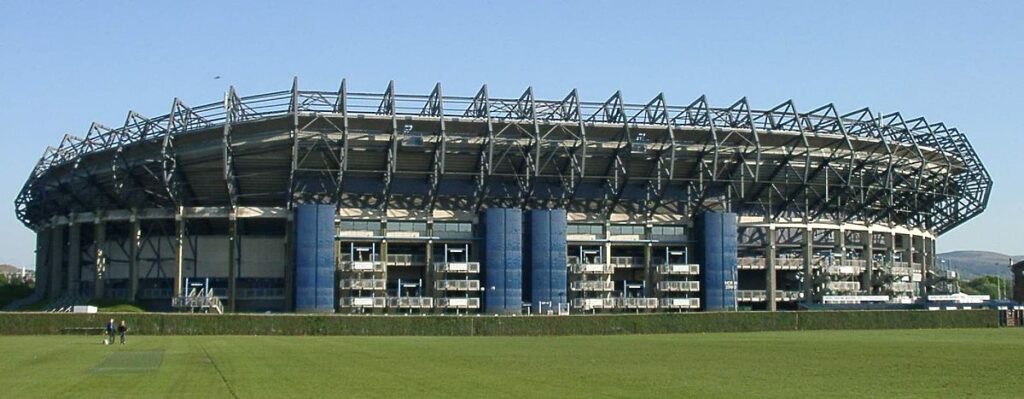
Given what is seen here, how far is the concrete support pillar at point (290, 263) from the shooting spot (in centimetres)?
11446

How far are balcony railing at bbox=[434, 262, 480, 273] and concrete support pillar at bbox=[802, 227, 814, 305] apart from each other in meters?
35.1

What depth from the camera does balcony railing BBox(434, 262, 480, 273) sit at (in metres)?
117

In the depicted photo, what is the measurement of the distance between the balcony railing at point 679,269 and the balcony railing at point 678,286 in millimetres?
1022

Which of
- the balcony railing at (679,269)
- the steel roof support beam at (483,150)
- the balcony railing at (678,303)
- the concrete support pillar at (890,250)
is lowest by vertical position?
the balcony railing at (678,303)

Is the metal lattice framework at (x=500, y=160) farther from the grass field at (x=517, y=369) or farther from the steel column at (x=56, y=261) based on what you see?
the grass field at (x=517, y=369)

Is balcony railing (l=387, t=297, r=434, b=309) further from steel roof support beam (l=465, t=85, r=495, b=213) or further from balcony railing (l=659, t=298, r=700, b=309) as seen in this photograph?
balcony railing (l=659, t=298, r=700, b=309)

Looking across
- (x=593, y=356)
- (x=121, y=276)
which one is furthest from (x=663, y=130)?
(x=593, y=356)

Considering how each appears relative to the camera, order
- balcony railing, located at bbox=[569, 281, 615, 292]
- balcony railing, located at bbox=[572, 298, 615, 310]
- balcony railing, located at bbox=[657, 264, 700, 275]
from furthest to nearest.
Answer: balcony railing, located at bbox=[657, 264, 700, 275] < balcony railing, located at bbox=[569, 281, 615, 292] < balcony railing, located at bbox=[572, 298, 615, 310]

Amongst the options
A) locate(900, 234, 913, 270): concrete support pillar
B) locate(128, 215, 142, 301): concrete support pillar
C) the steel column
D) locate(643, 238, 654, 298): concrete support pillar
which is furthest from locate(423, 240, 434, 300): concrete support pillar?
locate(900, 234, 913, 270): concrete support pillar

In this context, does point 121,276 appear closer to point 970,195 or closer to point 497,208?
point 497,208

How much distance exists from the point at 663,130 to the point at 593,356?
6590 centimetres

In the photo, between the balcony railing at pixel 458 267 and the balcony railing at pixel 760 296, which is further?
the balcony railing at pixel 760 296

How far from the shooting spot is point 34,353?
57.9m

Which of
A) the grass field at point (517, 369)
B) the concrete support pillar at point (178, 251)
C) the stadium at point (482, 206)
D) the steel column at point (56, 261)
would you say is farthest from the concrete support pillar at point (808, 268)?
the steel column at point (56, 261)
